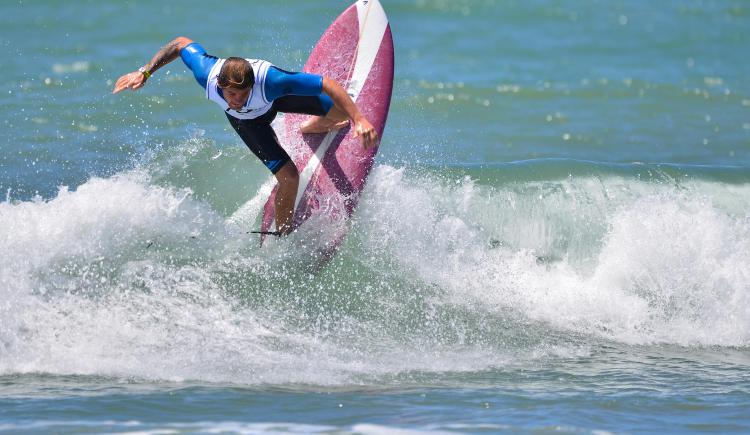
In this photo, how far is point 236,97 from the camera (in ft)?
18.8

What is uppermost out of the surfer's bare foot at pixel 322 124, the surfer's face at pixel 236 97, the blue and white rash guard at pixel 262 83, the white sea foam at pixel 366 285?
the blue and white rash guard at pixel 262 83

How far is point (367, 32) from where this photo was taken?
23.7 feet

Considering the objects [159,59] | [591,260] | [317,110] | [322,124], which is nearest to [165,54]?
[159,59]

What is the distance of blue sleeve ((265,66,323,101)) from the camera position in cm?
579

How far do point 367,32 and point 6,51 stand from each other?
7.24 metres

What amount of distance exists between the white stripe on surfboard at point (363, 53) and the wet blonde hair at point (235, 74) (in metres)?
1.32

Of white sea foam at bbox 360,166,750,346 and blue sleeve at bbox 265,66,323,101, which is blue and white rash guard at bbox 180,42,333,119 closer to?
blue sleeve at bbox 265,66,323,101

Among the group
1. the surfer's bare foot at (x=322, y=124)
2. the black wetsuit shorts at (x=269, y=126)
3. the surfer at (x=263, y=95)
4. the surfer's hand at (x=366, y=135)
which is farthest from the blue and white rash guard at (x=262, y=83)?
the surfer's bare foot at (x=322, y=124)

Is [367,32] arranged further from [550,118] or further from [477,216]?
[550,118]

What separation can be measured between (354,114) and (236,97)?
0.72m

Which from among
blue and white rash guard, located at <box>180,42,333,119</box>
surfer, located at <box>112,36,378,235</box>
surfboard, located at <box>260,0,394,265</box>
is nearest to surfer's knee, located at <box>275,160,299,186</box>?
surfer, located at <box>112,36,378,235</box>

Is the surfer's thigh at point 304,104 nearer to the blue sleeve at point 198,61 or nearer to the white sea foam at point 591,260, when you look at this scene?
the blue sleeve at point 198,61

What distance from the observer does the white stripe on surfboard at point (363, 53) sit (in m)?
6.86

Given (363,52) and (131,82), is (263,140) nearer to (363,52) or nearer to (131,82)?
(131,82)
